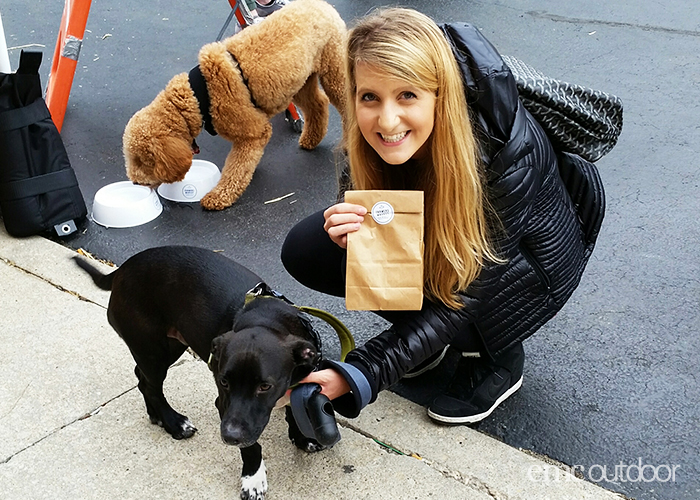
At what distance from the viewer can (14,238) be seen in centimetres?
405

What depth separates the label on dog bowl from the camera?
15.2 ft

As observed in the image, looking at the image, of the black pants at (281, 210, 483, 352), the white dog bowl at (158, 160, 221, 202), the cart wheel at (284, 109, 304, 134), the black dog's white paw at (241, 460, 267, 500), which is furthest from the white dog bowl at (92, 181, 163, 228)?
the black dog's white paw at (241, 460, 267, 500)

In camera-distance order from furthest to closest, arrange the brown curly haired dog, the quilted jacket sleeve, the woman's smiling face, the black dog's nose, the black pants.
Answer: the brown curly haired dog → the black pants → the quilted jacket sleeve → the woman's smiling face → the black dog's nose

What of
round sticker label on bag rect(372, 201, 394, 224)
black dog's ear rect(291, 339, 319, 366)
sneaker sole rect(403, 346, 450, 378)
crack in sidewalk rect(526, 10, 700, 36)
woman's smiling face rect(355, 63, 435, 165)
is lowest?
sneaker sole rect(403, 346, 450, 378)

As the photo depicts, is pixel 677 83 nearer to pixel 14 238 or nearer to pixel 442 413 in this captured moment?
pixel 442 413

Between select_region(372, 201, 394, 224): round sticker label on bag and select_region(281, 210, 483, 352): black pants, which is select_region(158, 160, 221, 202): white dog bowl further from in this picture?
select_region(372, 201, 394, 224): round sticker label on bag

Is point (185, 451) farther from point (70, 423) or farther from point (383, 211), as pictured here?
point (383, 211)

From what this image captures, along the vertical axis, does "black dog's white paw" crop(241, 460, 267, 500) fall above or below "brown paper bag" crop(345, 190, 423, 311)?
below

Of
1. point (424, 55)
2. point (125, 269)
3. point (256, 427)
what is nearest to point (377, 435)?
point (256, 427)

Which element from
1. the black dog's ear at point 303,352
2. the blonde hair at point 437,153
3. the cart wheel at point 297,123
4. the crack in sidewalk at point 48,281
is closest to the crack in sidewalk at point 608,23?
the cart wheel at point 297,123

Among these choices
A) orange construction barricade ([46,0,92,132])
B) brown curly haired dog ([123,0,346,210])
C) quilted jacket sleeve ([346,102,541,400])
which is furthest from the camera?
orange construction barricade ([46,0,92,132])

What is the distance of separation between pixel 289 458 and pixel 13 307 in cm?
170

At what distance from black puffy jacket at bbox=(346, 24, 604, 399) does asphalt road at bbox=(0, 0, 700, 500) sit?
17.4 inches

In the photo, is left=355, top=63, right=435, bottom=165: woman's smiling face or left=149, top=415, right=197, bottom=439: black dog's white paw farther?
left=149, top=415, right=197, bottom=439: black dog's white paw
